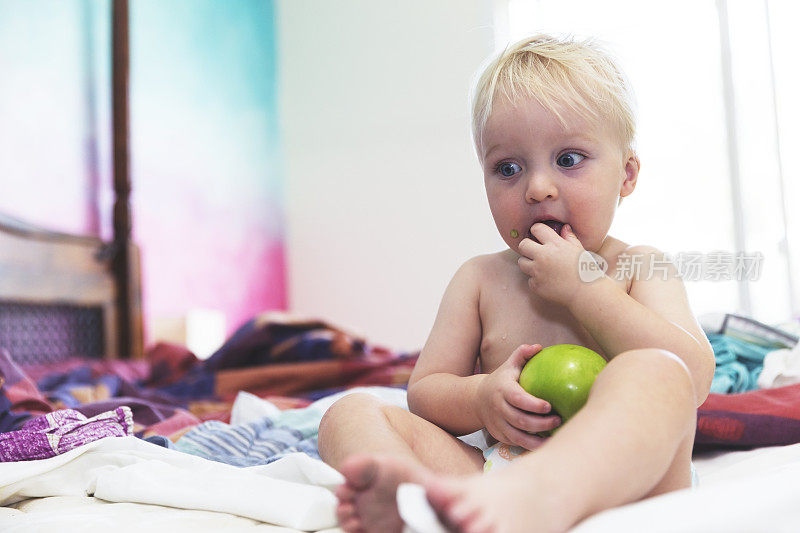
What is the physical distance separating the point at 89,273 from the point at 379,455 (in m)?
2.27

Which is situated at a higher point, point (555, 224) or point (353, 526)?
point (555, 224)

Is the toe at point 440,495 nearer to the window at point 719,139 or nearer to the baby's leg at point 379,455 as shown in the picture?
the baby's leg at point 379,455

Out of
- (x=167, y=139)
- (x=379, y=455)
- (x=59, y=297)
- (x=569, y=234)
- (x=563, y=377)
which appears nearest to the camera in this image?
(x=379, y=455)

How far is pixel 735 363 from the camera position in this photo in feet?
4.56

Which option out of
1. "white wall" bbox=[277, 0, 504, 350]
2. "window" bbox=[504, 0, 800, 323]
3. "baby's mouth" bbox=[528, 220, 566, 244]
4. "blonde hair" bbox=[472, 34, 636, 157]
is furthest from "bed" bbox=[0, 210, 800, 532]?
"window" bbox=[504, 0, 800, 323]

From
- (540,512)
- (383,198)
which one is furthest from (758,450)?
(383,198)

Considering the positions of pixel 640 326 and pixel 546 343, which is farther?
pixel 546 343

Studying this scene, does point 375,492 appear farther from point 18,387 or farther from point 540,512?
point 18,387

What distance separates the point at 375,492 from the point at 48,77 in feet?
8.09

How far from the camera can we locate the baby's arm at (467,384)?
2.40 ft

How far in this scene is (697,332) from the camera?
86 centimetres

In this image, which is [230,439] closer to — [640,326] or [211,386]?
[640,326]

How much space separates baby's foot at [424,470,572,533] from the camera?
0.48m

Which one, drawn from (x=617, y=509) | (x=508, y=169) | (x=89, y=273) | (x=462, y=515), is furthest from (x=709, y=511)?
(x=89, y=273)
